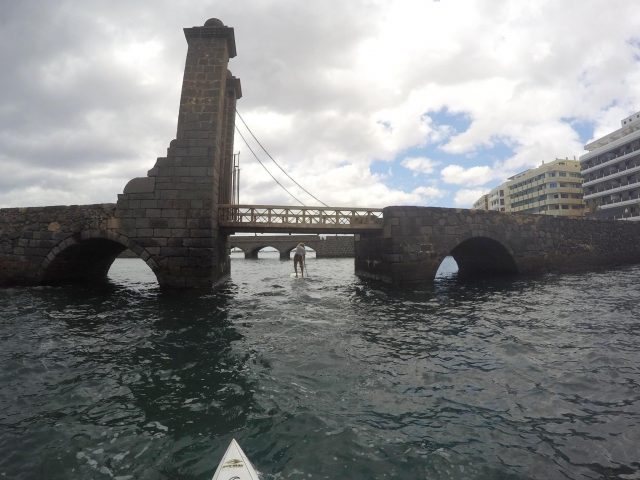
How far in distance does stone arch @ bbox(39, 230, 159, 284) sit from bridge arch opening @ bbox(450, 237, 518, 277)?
49.7ft

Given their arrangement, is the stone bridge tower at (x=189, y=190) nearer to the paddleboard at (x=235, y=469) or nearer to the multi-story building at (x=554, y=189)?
the paddleboard at (x=235, y=469)

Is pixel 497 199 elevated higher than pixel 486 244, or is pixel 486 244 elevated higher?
pixel 497 199

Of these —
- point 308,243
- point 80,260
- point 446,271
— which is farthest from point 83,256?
point 308,243

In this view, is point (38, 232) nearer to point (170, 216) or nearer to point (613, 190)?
point (170, 216)

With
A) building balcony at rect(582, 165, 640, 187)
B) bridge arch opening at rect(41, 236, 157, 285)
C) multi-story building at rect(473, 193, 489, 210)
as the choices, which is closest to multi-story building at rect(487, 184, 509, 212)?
multi-story building at rect(473, 193, 489, 210)

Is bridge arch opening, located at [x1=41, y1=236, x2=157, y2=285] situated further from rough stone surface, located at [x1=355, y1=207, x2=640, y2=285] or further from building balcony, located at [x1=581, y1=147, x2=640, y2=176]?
building balcony, located at [x1=581, y1=147, x2=640, y2=176]

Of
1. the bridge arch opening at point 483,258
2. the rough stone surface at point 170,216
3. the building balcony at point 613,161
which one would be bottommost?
the bridge arch opening at point 483,258

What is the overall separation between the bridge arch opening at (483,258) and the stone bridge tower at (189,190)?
12.4m

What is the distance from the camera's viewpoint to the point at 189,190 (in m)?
12.9

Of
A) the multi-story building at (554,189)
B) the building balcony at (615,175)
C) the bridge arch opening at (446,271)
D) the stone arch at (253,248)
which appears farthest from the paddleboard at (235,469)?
the multi-story building at (554,189)

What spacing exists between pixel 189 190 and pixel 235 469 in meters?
12.1

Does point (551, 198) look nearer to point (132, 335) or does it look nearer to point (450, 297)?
point (450, 297)

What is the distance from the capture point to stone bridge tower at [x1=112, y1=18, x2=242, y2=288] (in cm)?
1255

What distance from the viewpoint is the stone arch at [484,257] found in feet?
58.0
